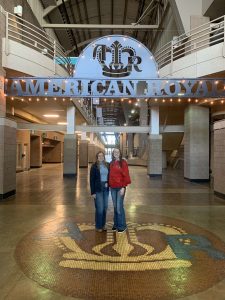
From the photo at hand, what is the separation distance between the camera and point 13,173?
11062mm

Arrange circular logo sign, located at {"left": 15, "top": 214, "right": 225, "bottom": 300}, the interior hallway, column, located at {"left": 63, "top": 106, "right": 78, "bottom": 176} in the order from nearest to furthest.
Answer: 1. the interior hallway
2. circular logo sign, located at {"left": 15, "top": 214, "right": 225, "bottom": 300}
3. column, located at {"left": 63, "top": 106, "right": 78, "bottom": 176}

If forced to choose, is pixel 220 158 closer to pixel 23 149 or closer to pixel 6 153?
pixel 6 153

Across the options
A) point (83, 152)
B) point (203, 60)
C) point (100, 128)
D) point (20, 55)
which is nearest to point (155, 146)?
point (100, 128)

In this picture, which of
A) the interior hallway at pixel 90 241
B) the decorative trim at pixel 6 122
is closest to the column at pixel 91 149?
the interior hallway at pixel 90 241

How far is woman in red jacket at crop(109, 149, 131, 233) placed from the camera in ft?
19.7

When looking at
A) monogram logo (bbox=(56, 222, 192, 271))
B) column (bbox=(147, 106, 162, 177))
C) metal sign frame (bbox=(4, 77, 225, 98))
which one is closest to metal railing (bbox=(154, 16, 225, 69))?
metal sign frame (bbox=(4, 77, 225, 98))

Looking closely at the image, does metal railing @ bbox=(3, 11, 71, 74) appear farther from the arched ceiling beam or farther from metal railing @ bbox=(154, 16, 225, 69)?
metal railing @ bbox=(154, 16, 225, 69)

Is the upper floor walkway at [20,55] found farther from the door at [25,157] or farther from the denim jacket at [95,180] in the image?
the door at [25,157]

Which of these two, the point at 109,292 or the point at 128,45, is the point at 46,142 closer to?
the point at 128,45

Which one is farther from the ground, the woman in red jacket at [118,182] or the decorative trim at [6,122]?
the decorative trim at [6,122]

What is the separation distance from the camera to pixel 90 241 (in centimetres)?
544

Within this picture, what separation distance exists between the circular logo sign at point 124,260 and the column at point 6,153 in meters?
4.39

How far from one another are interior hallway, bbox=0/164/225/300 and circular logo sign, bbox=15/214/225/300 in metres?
0.01

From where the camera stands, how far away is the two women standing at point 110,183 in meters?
6.04
